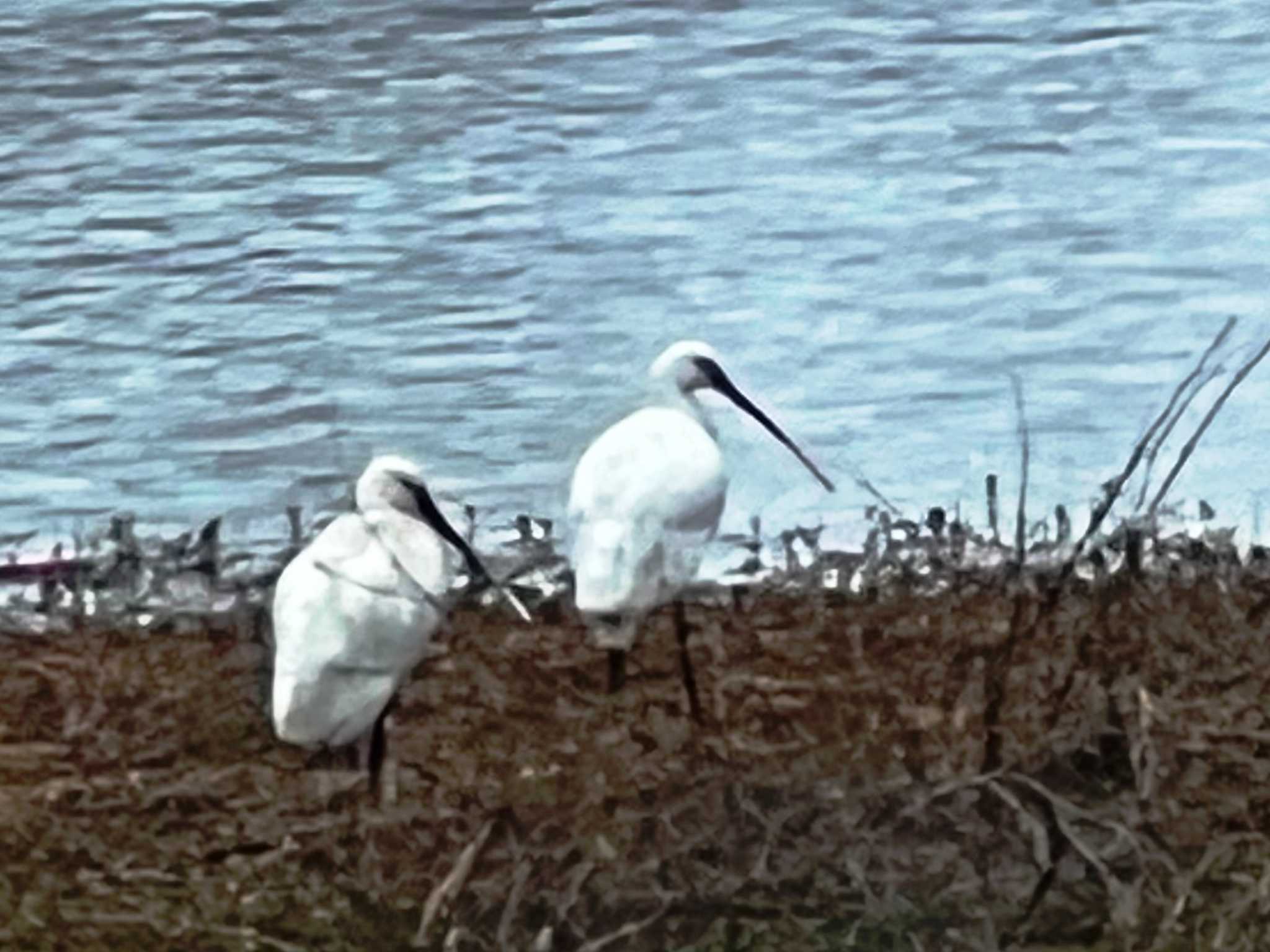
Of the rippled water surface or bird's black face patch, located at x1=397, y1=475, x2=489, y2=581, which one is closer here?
bird's black face patch, located at x1=397, y1=475, x2=489, y2=581

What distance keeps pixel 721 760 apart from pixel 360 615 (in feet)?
1.23

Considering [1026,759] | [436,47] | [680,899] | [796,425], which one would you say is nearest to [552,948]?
[680,899]

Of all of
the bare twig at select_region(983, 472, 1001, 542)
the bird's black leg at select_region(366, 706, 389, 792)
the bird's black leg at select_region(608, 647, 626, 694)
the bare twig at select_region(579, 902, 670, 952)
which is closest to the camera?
the bare twig at select_region(579, 902, 670, 952)

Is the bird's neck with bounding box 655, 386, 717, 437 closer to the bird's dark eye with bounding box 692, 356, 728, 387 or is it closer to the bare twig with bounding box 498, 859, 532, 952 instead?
the bird's dark eye with bounding box 692, 356, 728, 387

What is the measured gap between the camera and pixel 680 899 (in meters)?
2.00

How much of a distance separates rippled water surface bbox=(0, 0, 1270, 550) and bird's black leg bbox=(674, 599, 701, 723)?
0.16 m

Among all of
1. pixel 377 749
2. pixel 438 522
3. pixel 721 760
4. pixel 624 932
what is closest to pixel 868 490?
pixel 721 760

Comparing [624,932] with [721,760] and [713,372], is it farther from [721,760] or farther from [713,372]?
[713,372]

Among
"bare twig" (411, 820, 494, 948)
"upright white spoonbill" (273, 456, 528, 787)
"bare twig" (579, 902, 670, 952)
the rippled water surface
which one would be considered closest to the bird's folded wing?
"upright white spoonbill" (273, 456, 528, 787)

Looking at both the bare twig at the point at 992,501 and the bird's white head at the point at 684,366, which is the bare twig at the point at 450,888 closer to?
the bird's white head at the point at 684,366

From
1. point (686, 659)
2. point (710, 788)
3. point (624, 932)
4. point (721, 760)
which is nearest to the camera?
point (624, 932)

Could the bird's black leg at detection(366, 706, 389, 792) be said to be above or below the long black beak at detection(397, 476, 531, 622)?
below

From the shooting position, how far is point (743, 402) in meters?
2.50

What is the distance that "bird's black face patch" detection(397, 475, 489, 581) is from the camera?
7.83ft
